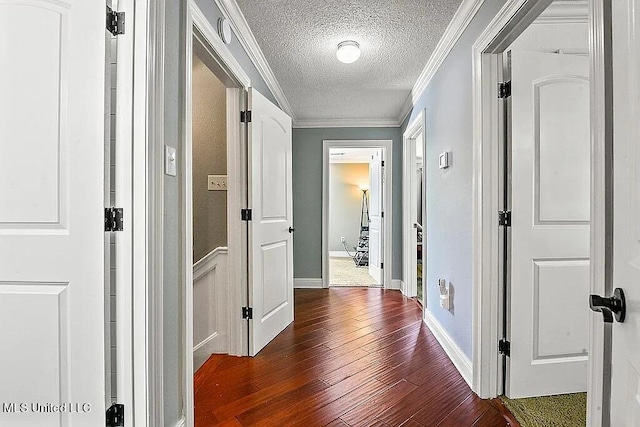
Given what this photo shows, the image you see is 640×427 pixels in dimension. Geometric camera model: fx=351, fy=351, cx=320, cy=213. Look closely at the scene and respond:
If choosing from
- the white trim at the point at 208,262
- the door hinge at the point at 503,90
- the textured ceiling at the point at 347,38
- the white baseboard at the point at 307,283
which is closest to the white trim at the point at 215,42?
the textured ceiling at the point at 347,38

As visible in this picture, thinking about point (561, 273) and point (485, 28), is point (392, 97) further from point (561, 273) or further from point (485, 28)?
point (561, 273)

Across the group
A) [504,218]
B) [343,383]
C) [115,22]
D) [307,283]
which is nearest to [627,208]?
[504,218]

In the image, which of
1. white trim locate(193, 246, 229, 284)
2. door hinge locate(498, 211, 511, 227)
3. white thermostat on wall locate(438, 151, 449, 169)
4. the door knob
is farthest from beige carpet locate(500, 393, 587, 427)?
white trim locate(193, 246, 229, 284)

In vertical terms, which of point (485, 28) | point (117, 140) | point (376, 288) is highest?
point (485, 28)

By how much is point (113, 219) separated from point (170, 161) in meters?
0.32

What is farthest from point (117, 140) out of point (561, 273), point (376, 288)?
point (376, 288)

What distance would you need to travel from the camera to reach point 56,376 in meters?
1.27

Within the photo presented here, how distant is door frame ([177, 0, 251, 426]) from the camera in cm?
157

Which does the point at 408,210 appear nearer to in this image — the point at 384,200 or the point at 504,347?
the point at 384,200

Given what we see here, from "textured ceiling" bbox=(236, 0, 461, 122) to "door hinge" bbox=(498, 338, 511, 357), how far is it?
2007 mm

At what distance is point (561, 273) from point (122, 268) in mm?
2099

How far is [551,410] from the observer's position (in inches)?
69.1

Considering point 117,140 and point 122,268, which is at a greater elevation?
point 117,140

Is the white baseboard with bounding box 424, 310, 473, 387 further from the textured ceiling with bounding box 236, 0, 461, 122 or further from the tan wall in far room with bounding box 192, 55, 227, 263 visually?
the textured ceiling with bounding box 236, 0, 461, 122
